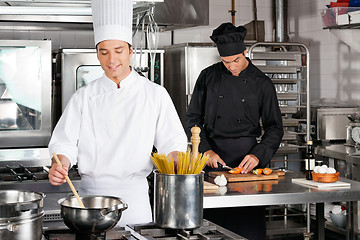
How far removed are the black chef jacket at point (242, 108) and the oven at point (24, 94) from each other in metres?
1.82

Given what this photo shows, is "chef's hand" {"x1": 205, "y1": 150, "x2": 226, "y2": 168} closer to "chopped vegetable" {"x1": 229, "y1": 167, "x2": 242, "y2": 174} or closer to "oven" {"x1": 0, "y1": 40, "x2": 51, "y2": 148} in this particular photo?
"chopped vegetable" {"x1": 229, "y1": 167, "x2": 242, "y2": 174}

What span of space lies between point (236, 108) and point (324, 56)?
3.06m

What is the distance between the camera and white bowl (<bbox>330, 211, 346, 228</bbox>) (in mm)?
5020

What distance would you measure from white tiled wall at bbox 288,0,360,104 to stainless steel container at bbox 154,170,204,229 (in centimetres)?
440

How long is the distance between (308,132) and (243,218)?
2660 millimetres

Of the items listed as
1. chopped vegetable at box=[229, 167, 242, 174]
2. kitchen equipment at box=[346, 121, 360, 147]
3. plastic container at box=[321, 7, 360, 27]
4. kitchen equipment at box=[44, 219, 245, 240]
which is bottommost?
kitchen equipment at box=[44, 219, 245, 240]

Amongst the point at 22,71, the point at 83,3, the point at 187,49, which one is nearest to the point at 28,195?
the point at 83,3

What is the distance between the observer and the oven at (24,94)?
4.91 metres

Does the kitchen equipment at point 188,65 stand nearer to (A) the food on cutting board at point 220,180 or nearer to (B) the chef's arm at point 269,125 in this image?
(B) the chef's arm at point 269,125

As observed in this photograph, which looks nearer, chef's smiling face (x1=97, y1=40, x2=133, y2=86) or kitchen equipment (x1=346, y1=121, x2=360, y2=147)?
chef's smiling face (x1=97, y1=40, x2=133, y2=86)

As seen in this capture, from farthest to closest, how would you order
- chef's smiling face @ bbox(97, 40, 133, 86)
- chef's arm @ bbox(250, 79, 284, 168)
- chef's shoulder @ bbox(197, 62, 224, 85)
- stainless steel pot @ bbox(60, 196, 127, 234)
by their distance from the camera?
chef's shoulder @ bbox(197, 62, 224, 85) < chef's arm @ bbox(250, 79, 284, 168) < chef's smiling face @ bbox(97, 40, 133, 86) < stainless steel pot @ bbox(60, 196, 127, 234)

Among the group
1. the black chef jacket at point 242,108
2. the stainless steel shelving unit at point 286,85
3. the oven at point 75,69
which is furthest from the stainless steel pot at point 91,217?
the stainless steel shelving unit at point 286,85

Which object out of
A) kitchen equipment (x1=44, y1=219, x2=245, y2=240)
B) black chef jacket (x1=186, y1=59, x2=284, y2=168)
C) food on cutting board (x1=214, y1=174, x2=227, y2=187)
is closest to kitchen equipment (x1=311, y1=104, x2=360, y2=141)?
black chef jacket (x1=186, y1=59, x2=284, y2=168)

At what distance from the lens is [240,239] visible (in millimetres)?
1890
